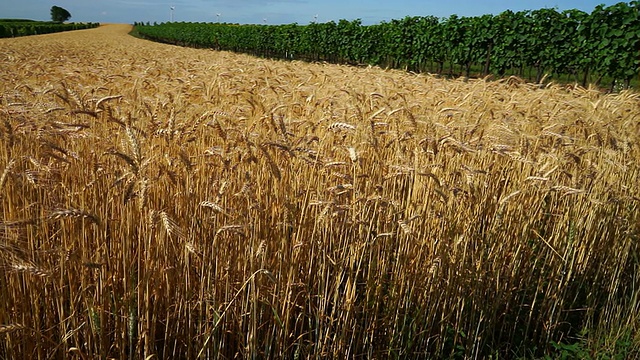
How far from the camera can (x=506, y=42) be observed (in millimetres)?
15602

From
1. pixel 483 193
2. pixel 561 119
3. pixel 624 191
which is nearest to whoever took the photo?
pixel 483 193

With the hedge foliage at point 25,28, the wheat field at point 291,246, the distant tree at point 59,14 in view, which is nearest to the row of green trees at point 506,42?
the wheat field at point 291,246

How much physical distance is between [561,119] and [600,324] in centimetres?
208

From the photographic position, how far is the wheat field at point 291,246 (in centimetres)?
193

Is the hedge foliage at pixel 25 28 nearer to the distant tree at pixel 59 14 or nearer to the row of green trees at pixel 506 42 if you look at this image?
the row of green trees at pixel 506 42

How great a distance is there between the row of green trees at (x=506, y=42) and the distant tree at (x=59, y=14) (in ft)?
419

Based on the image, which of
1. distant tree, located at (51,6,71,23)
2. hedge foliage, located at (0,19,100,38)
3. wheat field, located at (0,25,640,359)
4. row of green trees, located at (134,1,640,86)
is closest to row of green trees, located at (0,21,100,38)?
hedge foliage, located at (0,19,100,38)

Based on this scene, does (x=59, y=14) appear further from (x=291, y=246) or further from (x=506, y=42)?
(x=291, y=246)

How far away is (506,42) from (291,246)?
50.9 ft

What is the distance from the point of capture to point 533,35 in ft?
48.8

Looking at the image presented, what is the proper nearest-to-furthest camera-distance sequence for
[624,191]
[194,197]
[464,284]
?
[194,197]
[464,284]
[624,191]

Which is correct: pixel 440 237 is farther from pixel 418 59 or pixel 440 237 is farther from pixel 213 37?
pixel 213 37

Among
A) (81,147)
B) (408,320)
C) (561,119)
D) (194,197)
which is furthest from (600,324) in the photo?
(81,147)

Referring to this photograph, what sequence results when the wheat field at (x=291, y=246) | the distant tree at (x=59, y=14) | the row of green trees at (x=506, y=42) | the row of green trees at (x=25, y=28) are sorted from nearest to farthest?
the wheat field at (x=291, y=246)
the row of green trees at (x=506, y=42)
the row of green trees at (x=25, y=28)
the distant tree at (x=59, y=14)
